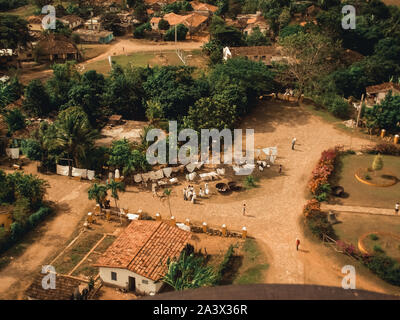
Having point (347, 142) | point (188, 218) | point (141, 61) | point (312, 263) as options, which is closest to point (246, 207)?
point (188, 218)

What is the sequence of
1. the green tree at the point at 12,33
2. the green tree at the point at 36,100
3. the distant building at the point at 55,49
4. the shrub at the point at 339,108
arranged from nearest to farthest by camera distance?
1. the green tree at the point at 36,100
2. the shrub at the point at 339,108
3. the green tree at the point at 12,33
4. the distant building at the point at 55,49

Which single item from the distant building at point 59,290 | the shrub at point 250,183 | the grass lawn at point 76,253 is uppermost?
the shrub at point 250,183

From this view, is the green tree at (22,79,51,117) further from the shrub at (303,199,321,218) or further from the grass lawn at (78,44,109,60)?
the shrub at (303,199,321,218)

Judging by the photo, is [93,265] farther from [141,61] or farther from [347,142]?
[141,61]

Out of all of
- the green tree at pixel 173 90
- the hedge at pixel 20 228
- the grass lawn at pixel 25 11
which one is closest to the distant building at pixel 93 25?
the grass lawn at pixel 25 11

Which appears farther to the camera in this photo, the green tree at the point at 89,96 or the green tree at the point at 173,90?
the green tree at the point at 89,96

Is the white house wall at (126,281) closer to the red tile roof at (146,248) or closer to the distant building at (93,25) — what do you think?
the red tile roof at (146,248)

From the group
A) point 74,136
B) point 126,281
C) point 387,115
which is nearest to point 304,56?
point 387,115
